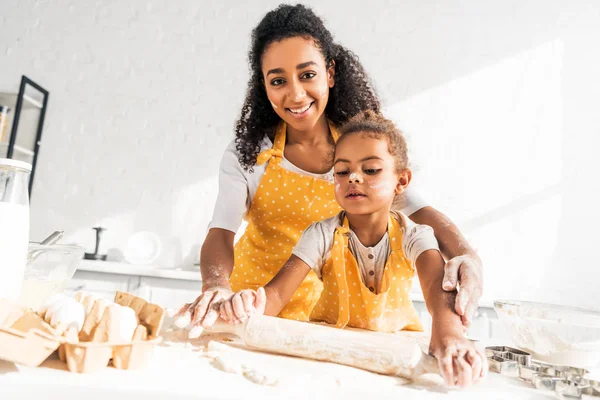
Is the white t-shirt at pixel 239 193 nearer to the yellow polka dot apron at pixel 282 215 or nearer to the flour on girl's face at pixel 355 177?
the yellow polka dot apron at pixel 282 215

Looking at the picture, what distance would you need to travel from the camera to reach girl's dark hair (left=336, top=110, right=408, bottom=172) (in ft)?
2.92

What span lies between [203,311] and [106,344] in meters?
0.22

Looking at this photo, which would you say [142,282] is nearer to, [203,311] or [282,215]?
[282,215]

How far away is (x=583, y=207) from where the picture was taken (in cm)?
236

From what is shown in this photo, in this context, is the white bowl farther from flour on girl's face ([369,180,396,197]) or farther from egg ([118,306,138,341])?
egg ([118,306,138,341])

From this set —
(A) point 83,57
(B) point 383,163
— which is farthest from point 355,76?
(A) point 83,57


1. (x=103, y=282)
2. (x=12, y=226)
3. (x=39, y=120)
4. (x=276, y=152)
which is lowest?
(x=103, y=282)

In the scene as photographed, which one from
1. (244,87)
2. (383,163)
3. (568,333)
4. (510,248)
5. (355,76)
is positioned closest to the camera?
(568,333)

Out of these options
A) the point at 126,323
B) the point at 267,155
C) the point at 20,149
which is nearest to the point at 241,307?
the point at 126,323

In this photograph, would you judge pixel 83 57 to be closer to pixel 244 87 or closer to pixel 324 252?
pixel 244 87

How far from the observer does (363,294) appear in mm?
830

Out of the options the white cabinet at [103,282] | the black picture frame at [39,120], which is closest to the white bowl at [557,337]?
the white cabinet at [103,282]

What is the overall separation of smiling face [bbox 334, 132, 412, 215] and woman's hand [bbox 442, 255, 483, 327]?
19 cm

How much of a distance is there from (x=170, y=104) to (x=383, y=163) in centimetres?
189
